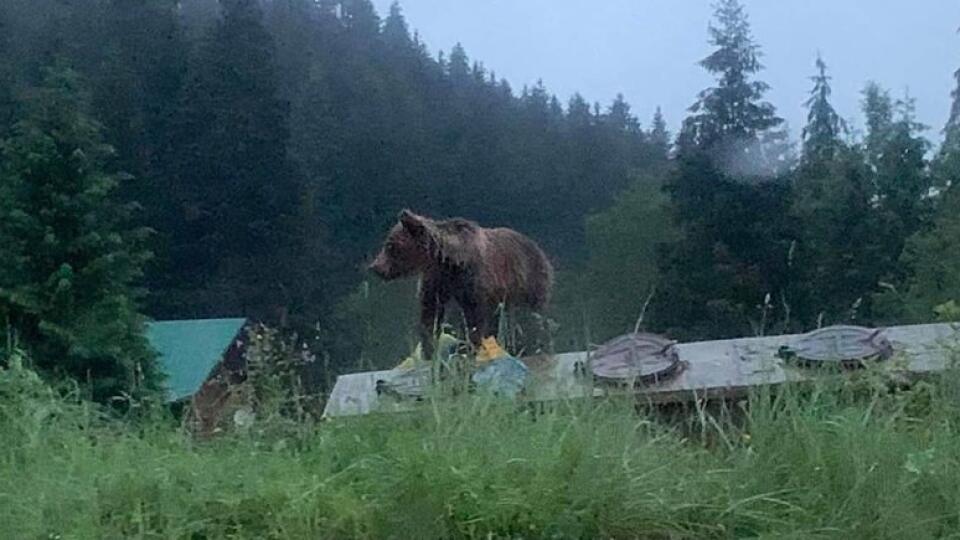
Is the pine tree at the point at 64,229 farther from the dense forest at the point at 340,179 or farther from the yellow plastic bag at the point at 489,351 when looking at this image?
the yellow plastic bag at the point at 489,351

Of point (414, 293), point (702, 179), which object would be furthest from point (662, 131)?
point (414, 293)

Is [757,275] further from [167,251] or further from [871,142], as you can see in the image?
[167,251]

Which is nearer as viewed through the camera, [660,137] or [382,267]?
[382,267]

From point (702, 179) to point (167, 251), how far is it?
3.22 meters

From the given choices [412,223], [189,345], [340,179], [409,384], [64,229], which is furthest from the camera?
[340,179]

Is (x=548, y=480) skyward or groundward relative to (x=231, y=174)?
groundward

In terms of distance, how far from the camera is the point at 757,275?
6848 millimetres

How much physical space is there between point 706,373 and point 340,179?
4.77 metres

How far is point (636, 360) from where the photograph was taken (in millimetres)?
3047

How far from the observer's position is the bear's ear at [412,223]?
3779 millimetres

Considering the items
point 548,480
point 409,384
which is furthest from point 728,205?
point 548,480

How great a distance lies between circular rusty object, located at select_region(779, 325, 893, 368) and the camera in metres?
2.80

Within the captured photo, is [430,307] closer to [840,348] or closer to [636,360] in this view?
[636,360]

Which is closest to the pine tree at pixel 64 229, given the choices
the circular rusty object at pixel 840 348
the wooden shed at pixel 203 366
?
the wooden shed at pixel 203 366
